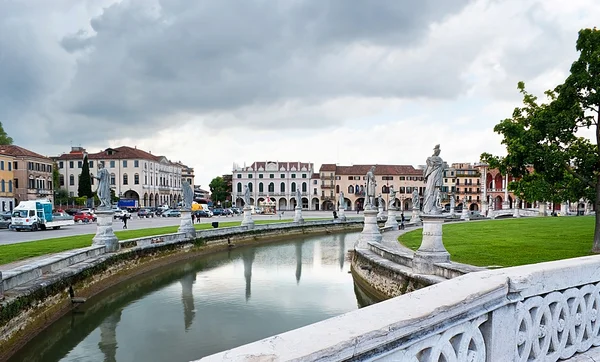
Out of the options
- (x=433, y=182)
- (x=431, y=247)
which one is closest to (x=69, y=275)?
(x=431, y=247)

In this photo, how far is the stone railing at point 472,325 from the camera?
2273 mm

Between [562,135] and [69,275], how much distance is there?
16.6 meters

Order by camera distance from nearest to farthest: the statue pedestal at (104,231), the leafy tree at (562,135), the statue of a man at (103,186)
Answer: the leafy tree at (562,135) < the statue pedestal at (104,231) < the statue of a man at (103,186)

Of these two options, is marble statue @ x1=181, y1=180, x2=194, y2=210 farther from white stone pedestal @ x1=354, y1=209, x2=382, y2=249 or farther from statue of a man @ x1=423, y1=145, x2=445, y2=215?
statue of a man @ x1=423, y1=145, x2=445, y2=215

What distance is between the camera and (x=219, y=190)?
4609 inches

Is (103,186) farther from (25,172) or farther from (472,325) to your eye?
(25,172)

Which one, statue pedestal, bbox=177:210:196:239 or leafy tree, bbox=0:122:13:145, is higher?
leafy tree, bbox=0:122:13:145

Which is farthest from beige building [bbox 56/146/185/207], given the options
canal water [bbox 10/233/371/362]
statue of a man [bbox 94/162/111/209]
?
statue of a man [bbox 94/162/111/209]

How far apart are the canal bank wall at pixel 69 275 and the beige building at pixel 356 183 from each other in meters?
71.0

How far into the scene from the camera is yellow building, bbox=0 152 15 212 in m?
61.6

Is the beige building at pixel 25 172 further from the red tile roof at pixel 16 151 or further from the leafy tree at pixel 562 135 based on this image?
the leafy tree at pixel 562 135

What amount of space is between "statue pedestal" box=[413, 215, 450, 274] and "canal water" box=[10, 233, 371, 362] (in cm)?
350

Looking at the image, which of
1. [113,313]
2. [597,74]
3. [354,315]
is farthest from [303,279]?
[354,315]

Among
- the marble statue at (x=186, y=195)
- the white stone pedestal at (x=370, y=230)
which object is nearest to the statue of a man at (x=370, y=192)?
the white stone pedestal at (x=370, y=230)
